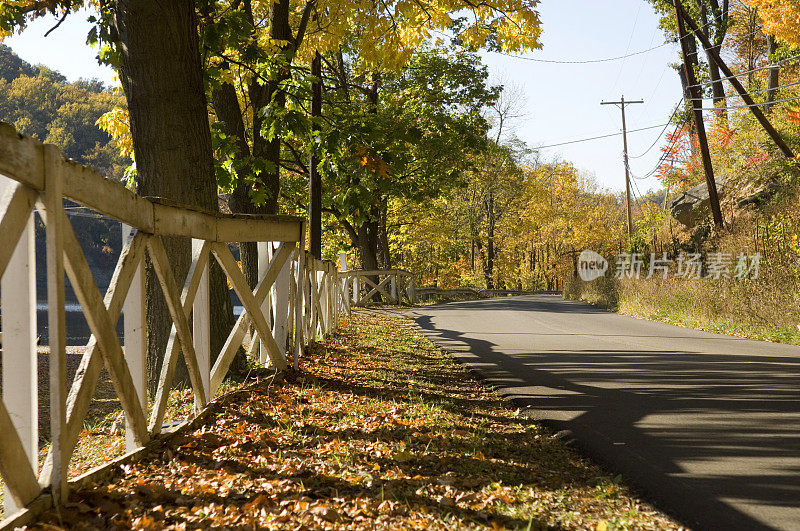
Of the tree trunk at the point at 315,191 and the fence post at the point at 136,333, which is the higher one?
the tree trunk at the point at 315,191

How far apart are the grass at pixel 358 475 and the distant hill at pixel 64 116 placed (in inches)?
2830

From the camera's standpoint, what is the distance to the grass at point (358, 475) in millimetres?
3475

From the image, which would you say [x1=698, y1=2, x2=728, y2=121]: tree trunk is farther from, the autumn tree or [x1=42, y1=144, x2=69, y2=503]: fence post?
[x1=42, y1=144, x2=69, y2=503]: fence post

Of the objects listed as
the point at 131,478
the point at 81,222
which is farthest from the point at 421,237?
the point at 81,222

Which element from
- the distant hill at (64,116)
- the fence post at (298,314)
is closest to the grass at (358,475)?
the fence post at (298,314)

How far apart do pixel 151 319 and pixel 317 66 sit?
500 inches

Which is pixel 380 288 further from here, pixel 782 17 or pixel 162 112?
pixel 162 112

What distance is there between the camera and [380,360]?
10398mm

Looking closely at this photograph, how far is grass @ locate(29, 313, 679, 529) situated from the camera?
11.4 feet

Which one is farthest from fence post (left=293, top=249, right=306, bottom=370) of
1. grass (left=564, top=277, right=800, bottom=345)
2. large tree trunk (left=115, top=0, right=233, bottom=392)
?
grass (left=564, top=277, right=800, bottom=345)

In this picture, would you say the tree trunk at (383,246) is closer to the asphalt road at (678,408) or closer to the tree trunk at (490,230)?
the tree trunk at (490,230)

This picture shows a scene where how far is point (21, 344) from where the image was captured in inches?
123

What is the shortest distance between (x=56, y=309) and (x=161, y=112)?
Result: 4154 millimetres

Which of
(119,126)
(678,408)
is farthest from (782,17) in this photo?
(119,126)
